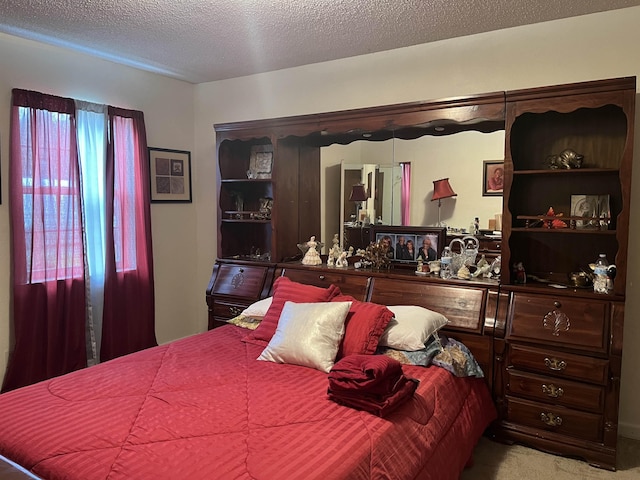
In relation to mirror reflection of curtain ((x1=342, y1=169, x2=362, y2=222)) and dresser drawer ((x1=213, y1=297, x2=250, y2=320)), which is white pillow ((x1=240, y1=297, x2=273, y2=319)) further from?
mirror reflection of curtain ((x1=342, y1=169, x2=362, y2=222))

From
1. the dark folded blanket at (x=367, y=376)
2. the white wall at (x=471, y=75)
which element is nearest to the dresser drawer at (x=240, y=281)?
the white wall at (x=471, y=75)

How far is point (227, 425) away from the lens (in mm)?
1856

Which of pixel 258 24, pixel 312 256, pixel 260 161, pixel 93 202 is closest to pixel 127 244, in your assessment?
pixel 93 202

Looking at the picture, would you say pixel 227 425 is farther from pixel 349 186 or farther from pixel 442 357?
pixel 349 186

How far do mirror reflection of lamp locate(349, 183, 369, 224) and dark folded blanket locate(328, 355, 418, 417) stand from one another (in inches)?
65.6

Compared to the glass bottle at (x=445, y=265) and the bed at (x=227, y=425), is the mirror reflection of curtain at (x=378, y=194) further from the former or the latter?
the bed at (x=227, y=425)

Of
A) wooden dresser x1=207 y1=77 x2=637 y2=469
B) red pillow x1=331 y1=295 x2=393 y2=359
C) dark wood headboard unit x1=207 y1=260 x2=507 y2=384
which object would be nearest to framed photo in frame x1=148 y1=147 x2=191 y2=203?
dark wood headboard unit x1=207 y1=260 x2=507 y2=384

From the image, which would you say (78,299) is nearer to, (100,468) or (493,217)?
(100,468)

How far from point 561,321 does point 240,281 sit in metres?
2.28

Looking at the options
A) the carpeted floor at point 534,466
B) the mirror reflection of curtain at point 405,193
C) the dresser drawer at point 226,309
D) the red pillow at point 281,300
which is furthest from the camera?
the dresser drawer at point 226,309

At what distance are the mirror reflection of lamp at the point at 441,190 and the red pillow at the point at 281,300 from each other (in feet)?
3.14

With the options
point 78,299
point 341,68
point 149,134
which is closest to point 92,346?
point 78,299

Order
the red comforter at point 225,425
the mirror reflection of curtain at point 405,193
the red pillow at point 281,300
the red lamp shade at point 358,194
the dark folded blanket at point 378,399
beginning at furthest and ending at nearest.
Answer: the red lamp shade at point 358,194 → the mirror reflection of curtain at point 405,193 → the red pillow at point 281,300 → the dark folded blanket at point 378,399 → the red comforter at point 225,425

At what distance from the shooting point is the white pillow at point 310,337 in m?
2.49
